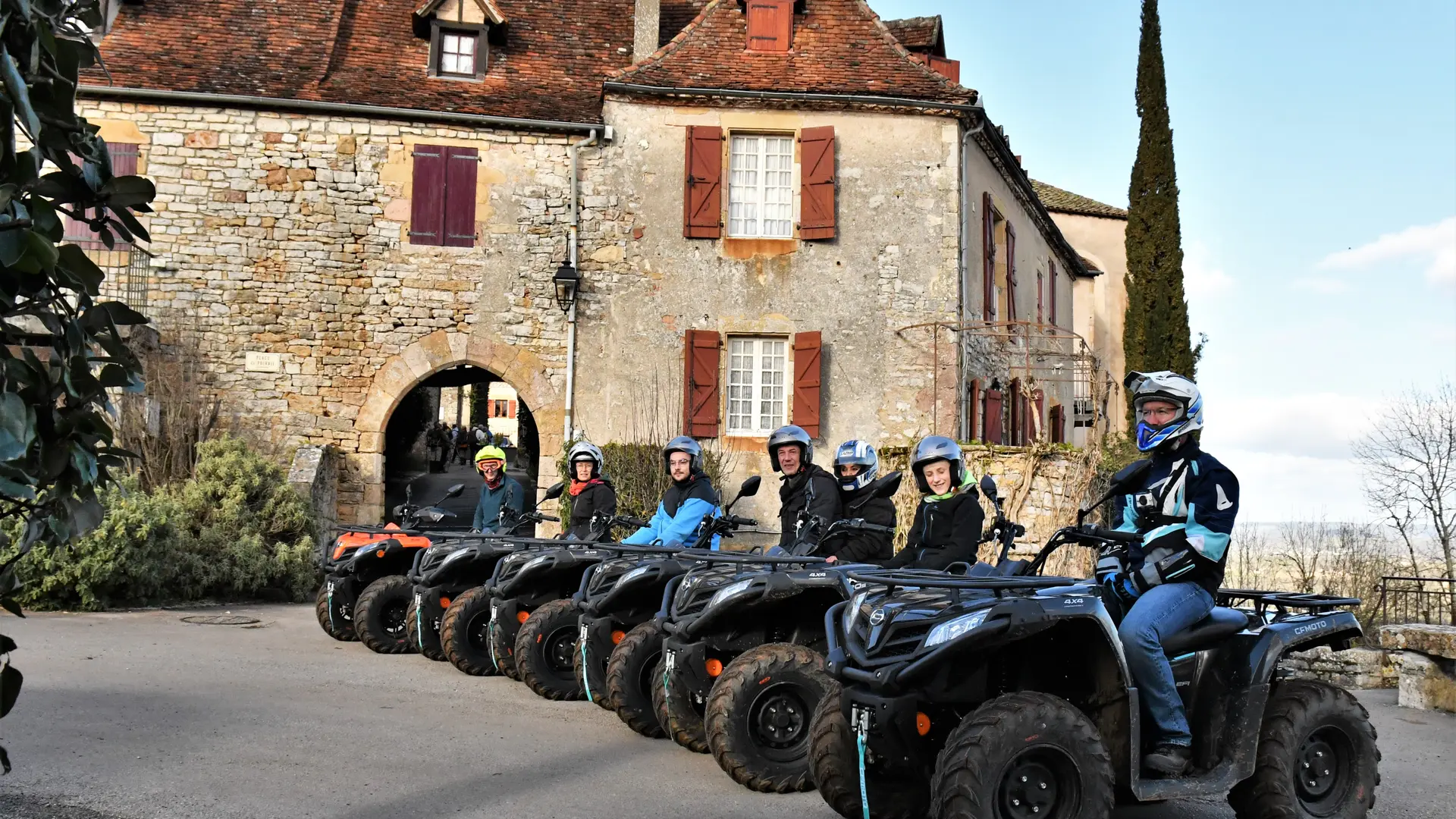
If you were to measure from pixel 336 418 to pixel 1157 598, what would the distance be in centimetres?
1577

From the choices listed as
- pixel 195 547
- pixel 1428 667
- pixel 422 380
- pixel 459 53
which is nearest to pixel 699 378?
pixel 422 380

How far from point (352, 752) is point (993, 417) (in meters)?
16.3

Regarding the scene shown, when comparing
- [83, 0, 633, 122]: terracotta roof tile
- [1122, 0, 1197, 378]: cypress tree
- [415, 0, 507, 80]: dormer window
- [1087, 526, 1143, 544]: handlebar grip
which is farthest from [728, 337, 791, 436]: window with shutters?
[1087, 526, 1143, 544]: handlebar grip

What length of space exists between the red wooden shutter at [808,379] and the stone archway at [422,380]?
11.2 ft

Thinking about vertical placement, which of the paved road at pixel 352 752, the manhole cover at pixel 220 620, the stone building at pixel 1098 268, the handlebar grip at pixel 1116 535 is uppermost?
the stone building at pixel 1098 268

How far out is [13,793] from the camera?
18.0ft

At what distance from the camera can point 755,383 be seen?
19688 mm

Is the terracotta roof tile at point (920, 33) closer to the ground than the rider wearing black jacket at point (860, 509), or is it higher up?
higher up

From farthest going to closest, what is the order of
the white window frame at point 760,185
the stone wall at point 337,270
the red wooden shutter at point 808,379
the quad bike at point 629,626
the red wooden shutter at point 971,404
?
the red wooden shutter at point 971,404
the white window frame at point 760,185
the red wooden shutter at point 808,379
the stone wall at point 337,270
the quad bike at point 629,626

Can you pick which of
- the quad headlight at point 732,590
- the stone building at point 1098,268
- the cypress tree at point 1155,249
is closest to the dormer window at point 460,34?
the cypress tree at point 1155,249

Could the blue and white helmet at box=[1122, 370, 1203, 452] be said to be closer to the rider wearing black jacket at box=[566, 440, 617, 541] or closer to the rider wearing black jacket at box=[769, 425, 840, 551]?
the rider wearing black jacket at box=[769, 425, 840, 551]

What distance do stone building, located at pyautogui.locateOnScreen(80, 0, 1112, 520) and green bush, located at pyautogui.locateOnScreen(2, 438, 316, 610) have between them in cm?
266

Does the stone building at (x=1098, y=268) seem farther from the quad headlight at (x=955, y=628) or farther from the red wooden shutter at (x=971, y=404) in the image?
the quad headlight at (x=955, y=628)

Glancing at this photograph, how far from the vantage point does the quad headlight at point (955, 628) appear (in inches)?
171
